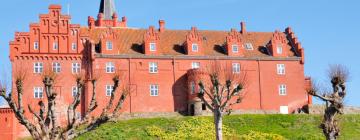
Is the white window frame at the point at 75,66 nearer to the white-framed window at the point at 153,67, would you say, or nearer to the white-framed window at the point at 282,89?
the white-framed window at the point at 153,67

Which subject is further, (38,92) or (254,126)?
(38,92)

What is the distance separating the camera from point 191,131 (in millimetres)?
65062

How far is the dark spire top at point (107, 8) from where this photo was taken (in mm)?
95438

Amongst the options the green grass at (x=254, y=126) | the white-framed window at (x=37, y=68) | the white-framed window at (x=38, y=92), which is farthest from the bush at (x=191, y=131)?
the white-framed window at (x=37, y=68)

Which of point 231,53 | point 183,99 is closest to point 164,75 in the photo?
point 183,99

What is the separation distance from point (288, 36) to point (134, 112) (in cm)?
2162

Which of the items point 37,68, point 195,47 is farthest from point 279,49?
point 37,68

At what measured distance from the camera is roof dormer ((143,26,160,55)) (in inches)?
2923

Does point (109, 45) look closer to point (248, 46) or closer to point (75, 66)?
point (75, 66)

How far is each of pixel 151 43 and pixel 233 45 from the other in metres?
9.39

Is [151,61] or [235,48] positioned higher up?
[235,48]

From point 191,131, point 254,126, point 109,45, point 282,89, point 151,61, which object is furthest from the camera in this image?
point 282,89

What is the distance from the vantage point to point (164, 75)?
244 ft

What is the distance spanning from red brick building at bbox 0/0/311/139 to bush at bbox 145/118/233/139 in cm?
570
